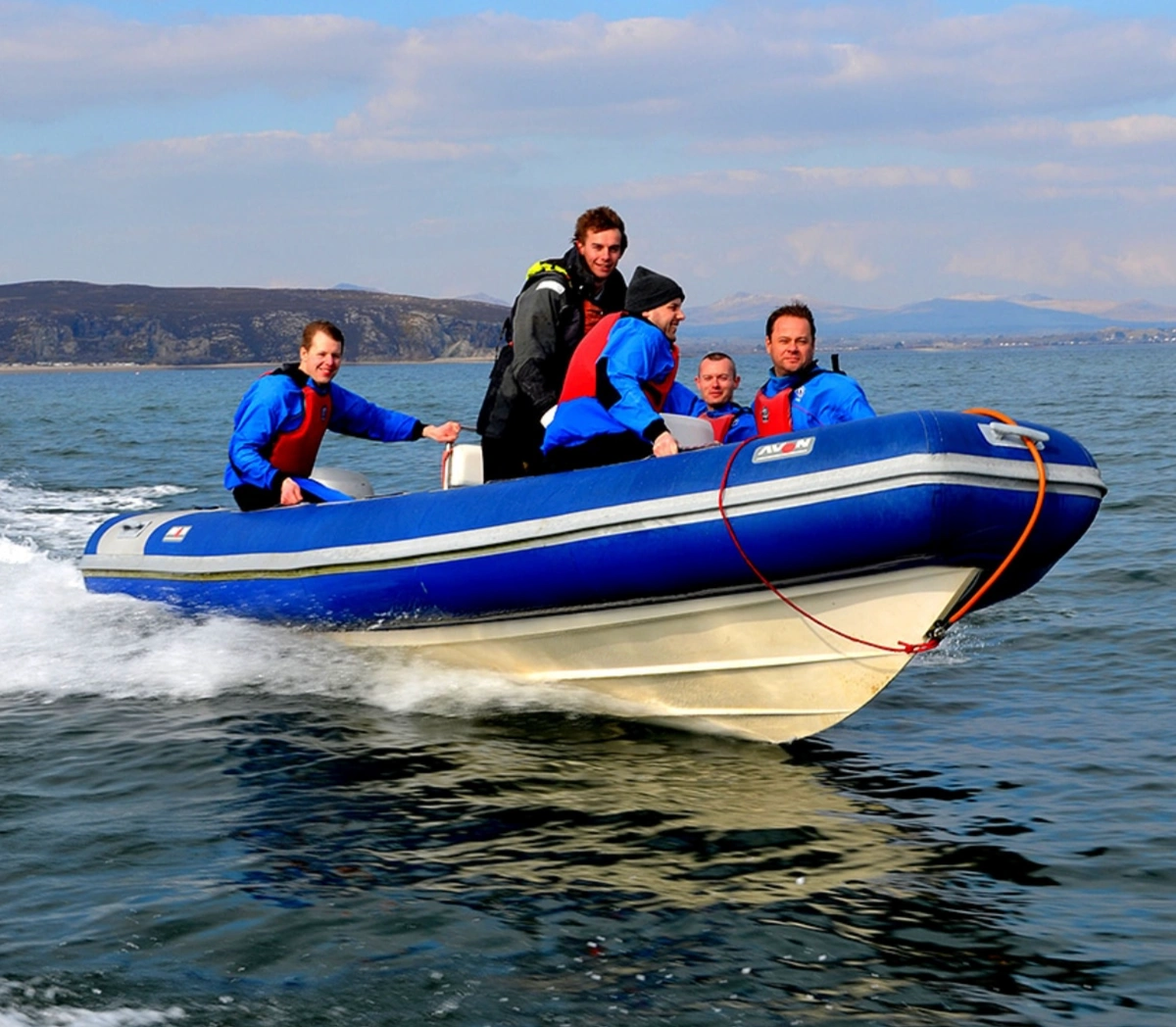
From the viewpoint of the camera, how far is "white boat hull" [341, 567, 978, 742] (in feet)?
17.6

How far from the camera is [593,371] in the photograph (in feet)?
19.4

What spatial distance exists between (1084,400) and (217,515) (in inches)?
1092

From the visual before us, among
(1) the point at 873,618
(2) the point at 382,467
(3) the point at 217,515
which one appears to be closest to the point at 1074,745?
(1) the point at 873,618

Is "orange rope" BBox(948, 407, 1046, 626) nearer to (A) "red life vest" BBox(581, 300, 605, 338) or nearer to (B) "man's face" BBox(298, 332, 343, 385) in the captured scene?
(A) "red life vest" BBox(581, 300, 605, 338)

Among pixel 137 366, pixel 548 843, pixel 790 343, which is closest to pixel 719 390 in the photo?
pixel 790 343

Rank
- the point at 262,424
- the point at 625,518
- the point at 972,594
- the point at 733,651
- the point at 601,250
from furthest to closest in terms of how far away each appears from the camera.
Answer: the point at 262,424 < the point at 601,250 < the point at 733,651 < the point at 625,518 < the point at 972,594

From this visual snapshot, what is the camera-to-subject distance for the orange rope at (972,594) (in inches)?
199

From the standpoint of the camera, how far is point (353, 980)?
384 centimetres

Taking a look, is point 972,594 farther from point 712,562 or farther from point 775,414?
point 775,414

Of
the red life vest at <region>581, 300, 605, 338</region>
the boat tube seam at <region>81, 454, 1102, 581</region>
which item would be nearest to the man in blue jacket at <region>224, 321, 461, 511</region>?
the boat tube seam at <region>81, 454, 1102, 581</region>

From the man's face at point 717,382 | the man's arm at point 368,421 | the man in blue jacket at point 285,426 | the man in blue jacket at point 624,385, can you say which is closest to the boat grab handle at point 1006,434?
the man in blue jacket at point 624,385

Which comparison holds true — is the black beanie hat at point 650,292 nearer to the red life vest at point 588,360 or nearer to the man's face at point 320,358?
the red life vest at point 588,360

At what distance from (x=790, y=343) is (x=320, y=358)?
2.46 metres

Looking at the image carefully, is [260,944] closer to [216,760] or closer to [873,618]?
[216,760]
